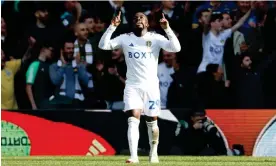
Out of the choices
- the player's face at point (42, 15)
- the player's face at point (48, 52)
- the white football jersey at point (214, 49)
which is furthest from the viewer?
the player's face at point (42, 15)

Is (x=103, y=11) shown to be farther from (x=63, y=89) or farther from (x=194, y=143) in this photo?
(x=194, y=143)

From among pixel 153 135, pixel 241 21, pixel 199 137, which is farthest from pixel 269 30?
pixel 153 135

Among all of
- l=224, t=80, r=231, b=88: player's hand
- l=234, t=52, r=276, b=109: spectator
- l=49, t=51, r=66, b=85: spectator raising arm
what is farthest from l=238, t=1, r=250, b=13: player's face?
l=49, t=51, r=66, b=85: spectator raising arm

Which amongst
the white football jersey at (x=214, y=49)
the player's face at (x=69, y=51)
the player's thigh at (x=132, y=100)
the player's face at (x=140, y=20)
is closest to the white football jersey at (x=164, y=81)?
the white football jersey at (x=214, y=49)

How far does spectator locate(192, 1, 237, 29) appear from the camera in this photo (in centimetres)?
1541

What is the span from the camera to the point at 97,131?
14.6 m

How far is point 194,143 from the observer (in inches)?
560

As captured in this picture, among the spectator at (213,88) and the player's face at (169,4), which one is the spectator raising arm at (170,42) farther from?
the player's face at (169,4)

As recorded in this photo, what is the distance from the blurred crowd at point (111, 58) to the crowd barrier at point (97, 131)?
0.72 m

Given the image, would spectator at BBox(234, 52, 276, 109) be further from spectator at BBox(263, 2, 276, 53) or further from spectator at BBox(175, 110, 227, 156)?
spectator at BBox(175, 110, 227, 156)

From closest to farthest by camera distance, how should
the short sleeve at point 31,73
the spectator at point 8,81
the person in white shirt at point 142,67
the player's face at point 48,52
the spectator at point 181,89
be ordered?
1. the person in white shirt at point 142,67
2. the spectator at point 181,89
3. the spectator at point 8,81
4. the short sleeve at point 31,73
5. the player's face at point 48,52

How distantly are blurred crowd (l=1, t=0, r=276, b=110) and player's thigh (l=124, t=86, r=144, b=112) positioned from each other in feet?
17.2

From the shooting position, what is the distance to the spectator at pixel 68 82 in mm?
15227

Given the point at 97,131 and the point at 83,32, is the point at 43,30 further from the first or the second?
the point at 97,131
